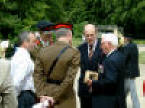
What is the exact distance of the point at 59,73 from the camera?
5414 millimetres

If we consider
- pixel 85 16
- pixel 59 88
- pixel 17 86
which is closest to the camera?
pixel 59 88

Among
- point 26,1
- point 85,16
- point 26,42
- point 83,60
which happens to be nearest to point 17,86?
point 26,42

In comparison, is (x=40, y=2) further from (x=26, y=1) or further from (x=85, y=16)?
(x=85, y=16)

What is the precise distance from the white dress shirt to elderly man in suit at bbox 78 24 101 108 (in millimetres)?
1212

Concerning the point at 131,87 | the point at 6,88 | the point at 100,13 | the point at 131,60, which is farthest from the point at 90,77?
the point at 100,13

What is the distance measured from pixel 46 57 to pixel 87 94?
5.83ft

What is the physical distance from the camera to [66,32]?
18.0 feet

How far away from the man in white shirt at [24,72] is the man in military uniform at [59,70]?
0.41m

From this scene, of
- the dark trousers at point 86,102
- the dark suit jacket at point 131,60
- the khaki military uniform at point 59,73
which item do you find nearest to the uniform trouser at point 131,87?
the dark suit jacket at point 131,60

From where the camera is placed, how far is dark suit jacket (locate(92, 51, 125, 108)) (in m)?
5.85

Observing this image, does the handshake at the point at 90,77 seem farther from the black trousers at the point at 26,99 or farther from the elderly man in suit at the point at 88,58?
the black trousers at the point at 26,99

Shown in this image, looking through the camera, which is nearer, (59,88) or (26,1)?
(59,88)

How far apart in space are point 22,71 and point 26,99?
44cm

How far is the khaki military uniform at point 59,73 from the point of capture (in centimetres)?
539
